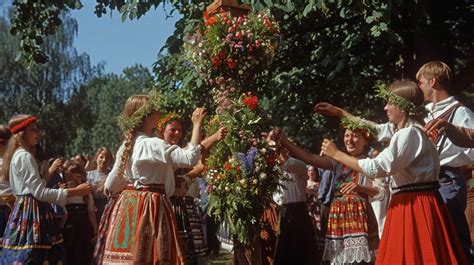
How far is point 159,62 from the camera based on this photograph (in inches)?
432

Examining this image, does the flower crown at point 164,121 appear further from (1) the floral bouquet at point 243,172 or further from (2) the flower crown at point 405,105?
(2) the flower crown at point 405,105

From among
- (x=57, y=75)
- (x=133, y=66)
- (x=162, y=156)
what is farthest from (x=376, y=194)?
(x=133, y=66)

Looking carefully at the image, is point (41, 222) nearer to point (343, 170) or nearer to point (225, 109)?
point (225, 109)

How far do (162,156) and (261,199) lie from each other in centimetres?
86

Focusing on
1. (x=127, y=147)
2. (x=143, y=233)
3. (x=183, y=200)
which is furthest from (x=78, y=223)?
(x=143, y=233)

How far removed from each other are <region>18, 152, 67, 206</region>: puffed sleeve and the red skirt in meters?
3.06

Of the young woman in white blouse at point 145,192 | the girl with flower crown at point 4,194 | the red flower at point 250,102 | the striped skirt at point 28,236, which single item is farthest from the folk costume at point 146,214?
the girl with flower crown at point 4,194

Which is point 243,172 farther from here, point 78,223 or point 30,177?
point 78,223

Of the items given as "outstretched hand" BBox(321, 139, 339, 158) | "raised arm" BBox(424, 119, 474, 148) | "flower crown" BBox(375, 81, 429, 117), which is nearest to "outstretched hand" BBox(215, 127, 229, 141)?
"outstretched hand" BBox(321, 139, 339, 158)

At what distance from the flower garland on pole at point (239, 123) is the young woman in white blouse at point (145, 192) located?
0.90 feet

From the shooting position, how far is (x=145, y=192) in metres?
5.45

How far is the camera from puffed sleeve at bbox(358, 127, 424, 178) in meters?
4.54

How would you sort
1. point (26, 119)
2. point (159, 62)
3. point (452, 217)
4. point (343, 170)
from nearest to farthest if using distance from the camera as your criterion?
point (452, 217) < point (26, 119) < point (343, 170) < point (159, 62)

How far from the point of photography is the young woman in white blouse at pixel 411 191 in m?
4.54
